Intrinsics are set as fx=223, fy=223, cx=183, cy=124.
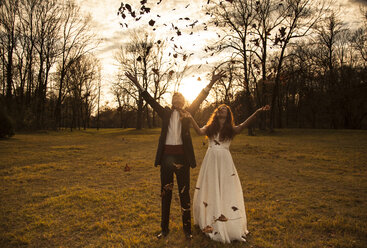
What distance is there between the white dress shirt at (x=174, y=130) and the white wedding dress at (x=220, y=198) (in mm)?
686

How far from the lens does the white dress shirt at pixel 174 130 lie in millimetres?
3961

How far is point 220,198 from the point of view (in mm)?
3986

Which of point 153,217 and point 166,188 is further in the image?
point 153,217

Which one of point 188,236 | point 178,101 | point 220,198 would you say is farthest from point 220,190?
point 178,101

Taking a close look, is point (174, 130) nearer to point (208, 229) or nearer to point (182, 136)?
point (182, 136)

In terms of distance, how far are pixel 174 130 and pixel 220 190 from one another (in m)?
1.36

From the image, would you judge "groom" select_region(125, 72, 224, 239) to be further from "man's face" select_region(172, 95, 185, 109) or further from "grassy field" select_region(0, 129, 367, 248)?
"grassy field" select_region(0, 129, 367, 248)

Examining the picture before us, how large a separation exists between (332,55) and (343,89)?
7.47 m

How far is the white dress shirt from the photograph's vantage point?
3.96 metres

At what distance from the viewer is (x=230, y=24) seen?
2681cm

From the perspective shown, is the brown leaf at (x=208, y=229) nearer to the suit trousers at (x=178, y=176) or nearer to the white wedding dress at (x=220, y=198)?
the white wedding dress at (x=220, y=198)

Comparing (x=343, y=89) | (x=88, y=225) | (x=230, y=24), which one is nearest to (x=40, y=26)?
(x=230, y=24)

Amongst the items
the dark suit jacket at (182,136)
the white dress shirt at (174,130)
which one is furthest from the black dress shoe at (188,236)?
the white dress shirt at (174,130)

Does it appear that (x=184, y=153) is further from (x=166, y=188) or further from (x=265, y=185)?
Answer: (x=265, y=185)
